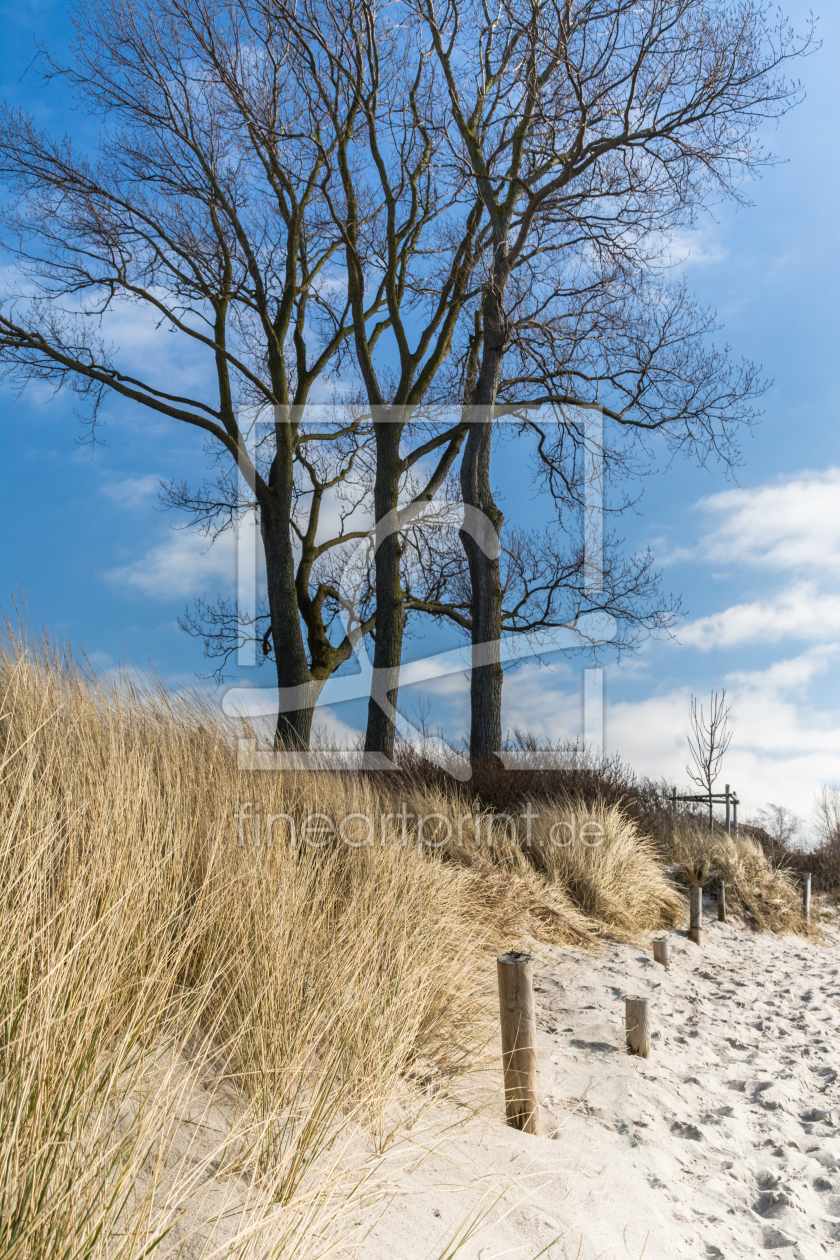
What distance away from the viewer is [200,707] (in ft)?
22.2

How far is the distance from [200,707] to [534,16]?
8.57 metres

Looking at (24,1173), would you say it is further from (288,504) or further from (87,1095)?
(288,504)

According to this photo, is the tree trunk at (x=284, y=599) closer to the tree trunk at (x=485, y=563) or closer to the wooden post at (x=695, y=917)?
the tree trunk at (x=485, y=563)

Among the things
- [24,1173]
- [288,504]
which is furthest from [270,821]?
[288,504]

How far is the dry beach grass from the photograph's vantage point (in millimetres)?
1870

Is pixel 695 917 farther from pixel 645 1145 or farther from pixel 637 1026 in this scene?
pixel 645 1145

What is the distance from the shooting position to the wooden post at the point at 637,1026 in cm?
455

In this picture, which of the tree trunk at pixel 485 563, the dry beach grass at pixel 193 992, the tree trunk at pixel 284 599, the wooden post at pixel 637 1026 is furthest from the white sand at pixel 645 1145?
the tree trunk at pixel 284 599

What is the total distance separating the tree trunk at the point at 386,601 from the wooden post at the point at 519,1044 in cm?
793

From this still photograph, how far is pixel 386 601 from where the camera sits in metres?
11.8

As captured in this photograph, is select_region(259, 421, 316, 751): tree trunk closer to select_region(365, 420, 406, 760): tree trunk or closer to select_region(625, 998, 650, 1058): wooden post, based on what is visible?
select_region(365, 420, 406, 760): tree trunk

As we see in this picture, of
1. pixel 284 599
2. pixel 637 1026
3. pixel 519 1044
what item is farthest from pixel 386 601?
pixel 519 1044

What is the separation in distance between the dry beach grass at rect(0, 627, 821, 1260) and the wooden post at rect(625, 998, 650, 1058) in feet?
2.77

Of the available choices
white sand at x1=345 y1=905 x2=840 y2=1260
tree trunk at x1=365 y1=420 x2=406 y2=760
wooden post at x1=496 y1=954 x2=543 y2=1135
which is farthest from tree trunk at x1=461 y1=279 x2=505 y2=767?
wooden post at x1=496 y1=954 x2=543 y2=1135
